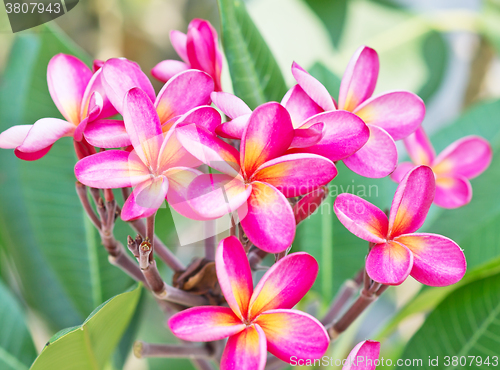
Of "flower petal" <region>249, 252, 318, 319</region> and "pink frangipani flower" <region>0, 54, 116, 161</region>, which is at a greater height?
"pink frangipani flower" <region>0, 54, 116, 161</region>

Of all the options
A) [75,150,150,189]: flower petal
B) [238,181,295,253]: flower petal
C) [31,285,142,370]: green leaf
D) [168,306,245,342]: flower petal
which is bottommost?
[31,285,142,370]: green leaf

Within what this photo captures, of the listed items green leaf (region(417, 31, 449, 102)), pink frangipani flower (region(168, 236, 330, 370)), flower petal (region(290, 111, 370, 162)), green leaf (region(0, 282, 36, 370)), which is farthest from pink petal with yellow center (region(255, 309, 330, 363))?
green leaf (region(417, 31, 449, 102))

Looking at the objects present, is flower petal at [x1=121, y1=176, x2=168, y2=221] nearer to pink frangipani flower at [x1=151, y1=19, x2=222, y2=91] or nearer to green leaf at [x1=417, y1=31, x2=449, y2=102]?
pink frangipani flower at [x1=151, y1=19, x2=222, y2=91]

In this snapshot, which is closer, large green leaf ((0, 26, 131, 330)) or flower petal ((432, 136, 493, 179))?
flower petal ((432, 136, 493, 179))

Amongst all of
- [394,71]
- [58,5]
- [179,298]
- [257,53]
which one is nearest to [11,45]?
[58,5]

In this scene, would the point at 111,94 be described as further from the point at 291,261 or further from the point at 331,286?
the point at 331,286

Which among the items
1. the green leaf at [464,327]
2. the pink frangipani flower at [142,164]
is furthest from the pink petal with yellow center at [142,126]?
the green leaf at [464,327]

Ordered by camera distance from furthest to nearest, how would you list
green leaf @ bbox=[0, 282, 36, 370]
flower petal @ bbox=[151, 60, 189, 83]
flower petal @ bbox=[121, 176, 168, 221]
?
1. green leaf @ bbox=[0, 282, 36, 370]
2. flower petal @ bbox=[151, 60, 189, 83]
3. flower petal @ bbox=[121, 176, 168, 221]
